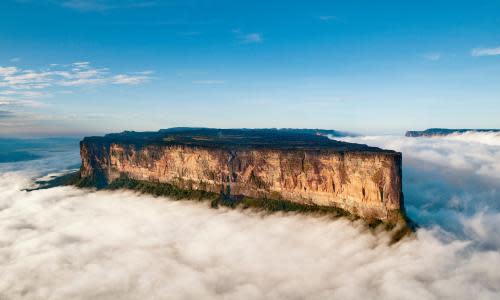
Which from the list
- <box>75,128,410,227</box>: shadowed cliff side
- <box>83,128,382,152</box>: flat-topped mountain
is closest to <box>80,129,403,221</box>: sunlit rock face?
<box>75,128,410,227</box>: shadowed cliff side

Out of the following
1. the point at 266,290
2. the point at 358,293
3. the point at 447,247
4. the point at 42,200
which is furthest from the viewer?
the point at 42,200

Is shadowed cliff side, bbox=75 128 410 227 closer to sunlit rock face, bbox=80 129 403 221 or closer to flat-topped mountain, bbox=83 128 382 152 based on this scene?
sunlit rock face, bbox=80 129 403 221

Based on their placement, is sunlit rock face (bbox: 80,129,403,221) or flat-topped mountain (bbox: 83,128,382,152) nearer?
sunlit rock face (bbox: 80,129,403,221)

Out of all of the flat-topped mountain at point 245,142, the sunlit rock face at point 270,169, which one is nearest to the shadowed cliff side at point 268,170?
the sunlit rock face at point 270,169

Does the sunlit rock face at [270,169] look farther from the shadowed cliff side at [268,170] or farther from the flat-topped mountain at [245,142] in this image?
the flat-topped mountain at [245,142]

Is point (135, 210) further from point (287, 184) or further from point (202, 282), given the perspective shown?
point (202, 282)

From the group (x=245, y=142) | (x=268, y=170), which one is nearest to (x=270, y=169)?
(x=268, y=170)

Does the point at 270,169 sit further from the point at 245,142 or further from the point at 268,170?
the point at 245,142

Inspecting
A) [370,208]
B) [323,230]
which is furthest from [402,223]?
[323,230]
